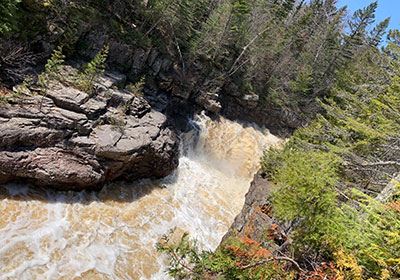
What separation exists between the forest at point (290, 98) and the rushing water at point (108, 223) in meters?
1.20

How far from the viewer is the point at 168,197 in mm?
11594

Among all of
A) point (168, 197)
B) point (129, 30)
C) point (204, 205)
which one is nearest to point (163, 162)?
point (168, 197)

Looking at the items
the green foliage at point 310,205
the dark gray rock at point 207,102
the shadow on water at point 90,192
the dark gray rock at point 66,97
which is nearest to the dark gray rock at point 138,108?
the dark gray rock at point 66,97

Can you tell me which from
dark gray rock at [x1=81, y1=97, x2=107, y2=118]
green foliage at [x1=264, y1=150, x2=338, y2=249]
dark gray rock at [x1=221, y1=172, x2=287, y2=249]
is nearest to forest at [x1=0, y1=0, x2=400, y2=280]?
green foliage at [x1=264, y1=150, x2=338, y2=249]

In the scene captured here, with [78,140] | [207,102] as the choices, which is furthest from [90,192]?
[207,102]

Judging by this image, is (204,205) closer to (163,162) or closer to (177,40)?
(163,162)

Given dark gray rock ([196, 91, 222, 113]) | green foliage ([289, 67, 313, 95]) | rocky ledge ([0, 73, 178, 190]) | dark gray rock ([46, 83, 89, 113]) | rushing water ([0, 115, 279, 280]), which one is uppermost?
green foliage ([289, 67, 313, 95])

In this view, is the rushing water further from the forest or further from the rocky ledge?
the forest

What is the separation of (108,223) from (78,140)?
3.53m

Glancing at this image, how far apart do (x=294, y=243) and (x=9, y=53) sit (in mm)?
12373

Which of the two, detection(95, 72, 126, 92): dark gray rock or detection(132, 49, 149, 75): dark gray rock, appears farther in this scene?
detection(132, 49, 149, 75): dark gray rock

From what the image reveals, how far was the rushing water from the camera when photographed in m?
6.69

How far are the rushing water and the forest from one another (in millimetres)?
1203

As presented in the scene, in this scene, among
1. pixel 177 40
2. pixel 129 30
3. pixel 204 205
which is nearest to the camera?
pixel 204 205
